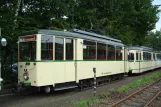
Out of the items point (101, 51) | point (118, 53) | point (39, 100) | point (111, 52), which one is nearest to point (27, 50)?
point (39, 100)

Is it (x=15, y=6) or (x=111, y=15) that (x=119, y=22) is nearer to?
(x=111, y=15)

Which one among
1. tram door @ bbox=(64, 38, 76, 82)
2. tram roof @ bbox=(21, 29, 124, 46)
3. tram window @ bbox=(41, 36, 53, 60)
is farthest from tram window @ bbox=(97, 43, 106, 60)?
tram window @ bbox=(41, 36, 53, 60)

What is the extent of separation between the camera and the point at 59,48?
41.4 ft

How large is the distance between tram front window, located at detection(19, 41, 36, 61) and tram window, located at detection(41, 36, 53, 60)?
0.39 metres

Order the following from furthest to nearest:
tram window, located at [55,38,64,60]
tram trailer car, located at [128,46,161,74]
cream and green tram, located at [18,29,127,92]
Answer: tram trailer car, located at [128,46,161,74], tram window, located at [55,38,64,60], cream and green tram, located at [18,29,127,92]

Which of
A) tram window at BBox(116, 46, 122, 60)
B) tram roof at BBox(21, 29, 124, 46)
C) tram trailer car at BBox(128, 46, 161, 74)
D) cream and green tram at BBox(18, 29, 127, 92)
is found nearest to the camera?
cream and green tram at BBox(18, 29, 127, 92)

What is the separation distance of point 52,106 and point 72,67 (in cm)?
340

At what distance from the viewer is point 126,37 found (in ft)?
98.6

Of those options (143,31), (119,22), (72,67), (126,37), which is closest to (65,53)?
(72,67)

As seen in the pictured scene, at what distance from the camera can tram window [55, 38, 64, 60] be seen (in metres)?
12.5

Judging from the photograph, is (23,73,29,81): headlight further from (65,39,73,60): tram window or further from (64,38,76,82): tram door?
(65,39,73,60): tram window

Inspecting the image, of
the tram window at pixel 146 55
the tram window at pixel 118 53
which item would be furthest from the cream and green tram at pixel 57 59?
the tram window at pixel 146 55

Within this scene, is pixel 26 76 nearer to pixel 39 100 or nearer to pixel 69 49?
pixel 39 100

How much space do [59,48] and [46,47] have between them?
0.83 meters
